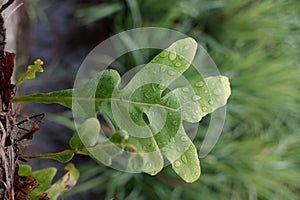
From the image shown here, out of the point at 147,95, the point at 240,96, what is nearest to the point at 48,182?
the point at 147,95

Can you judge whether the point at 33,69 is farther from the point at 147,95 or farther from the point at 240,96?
the point at 240,96

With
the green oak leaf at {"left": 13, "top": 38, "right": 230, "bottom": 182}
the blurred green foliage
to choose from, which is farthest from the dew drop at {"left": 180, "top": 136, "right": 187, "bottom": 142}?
the blurred green foliage

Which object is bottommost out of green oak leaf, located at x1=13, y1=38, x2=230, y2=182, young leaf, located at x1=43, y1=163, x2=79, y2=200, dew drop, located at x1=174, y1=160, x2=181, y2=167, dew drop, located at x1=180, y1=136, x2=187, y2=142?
young leaf, located at x1=43, y1=163, x2=79, y2=200

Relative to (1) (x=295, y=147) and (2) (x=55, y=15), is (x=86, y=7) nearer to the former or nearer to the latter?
(2) (x=55, y=15)

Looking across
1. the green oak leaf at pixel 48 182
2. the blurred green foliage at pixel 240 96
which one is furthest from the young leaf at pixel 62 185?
the blurred green foliage at pixel 240 96

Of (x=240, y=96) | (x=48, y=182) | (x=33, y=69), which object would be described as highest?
(x=33, y=69)

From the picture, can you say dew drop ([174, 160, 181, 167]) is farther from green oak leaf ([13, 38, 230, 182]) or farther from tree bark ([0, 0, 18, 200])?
tree bark ([0, 0, 18, 200])
